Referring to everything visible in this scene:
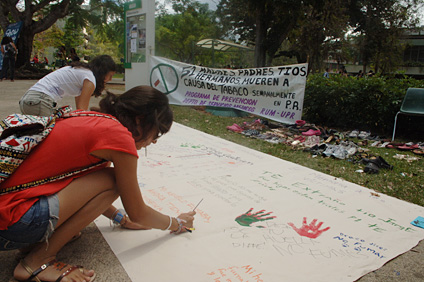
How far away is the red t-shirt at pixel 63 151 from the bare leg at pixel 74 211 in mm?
64

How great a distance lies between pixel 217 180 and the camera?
9.73 ft

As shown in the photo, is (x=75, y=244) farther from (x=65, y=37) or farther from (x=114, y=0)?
(x=65, y=37)

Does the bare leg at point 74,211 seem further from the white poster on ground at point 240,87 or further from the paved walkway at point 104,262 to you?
the white poster on ground at point 240,87

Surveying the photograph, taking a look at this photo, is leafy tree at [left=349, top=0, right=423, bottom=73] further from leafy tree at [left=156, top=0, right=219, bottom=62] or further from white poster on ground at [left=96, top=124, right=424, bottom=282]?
white poster on ground at [left=96, top=124, right=424, bottom=282]

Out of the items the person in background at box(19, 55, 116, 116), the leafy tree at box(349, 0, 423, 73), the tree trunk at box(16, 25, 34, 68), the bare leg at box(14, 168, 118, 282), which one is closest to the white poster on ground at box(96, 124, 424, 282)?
the bare leg at box(14, 168, 118, 282)

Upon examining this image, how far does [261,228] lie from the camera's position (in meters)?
2.12

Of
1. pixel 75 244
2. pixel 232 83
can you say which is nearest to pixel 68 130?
pixel 75 244

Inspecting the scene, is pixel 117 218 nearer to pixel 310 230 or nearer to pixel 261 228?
pixel 261 228

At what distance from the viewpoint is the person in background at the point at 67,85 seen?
2850 mm

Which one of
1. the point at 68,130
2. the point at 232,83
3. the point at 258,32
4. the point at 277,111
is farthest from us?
the point at 258,32

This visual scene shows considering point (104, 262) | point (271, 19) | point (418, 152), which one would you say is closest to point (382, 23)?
point (271, 19)

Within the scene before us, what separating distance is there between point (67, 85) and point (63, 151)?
1916 millimetres

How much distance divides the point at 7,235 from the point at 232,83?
6.18m

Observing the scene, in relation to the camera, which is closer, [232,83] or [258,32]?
[232,83]
